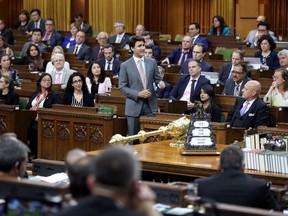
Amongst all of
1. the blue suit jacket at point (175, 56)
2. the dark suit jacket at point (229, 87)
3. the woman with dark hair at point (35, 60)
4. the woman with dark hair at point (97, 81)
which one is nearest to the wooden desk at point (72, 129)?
the woman with dark hair at point (97, 81)

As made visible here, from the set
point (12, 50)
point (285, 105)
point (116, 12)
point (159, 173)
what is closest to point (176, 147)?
point (159, 173)

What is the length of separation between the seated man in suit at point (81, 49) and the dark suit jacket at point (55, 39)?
138 cm

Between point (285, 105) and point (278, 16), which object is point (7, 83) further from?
point (278, 16)

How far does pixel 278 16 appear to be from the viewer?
19.8 m

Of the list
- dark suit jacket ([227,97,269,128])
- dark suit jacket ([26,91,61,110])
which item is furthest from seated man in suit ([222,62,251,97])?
dark suit jacket ([26,91,61,110])

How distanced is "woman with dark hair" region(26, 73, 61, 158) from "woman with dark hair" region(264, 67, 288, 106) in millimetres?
2470

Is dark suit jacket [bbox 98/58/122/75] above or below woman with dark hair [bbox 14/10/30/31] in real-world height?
below

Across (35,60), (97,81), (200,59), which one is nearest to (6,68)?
(35,60)

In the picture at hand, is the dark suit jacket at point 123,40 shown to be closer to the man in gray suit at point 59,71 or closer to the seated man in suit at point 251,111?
the man in gray suit at point 59,71

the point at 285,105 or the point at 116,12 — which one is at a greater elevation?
the point at 116,12

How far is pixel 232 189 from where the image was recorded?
17.2ft

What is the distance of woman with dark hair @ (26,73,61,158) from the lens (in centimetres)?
1088

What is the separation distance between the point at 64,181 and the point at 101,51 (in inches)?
331

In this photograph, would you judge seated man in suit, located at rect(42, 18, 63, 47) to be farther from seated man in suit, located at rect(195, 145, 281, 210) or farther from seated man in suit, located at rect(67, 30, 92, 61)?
seated man in suit, located at rect(195, 145, 281, 210)
